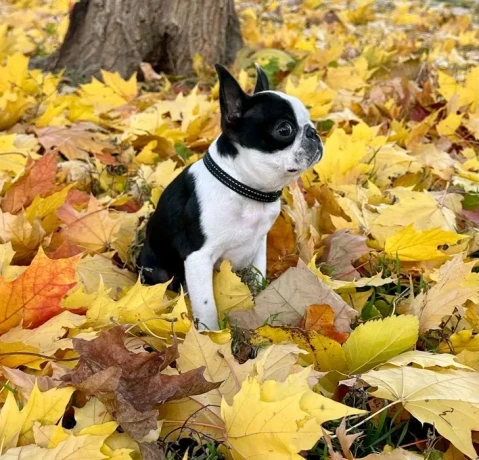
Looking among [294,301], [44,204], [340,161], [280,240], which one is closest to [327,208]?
[280,240]

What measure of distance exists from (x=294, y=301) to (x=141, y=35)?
2.75m

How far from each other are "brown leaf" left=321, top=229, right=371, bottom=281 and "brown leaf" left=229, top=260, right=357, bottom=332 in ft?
1.20

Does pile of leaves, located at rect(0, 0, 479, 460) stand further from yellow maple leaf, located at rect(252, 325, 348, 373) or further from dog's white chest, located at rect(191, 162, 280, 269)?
dog's white chest, located at rect(191, 162, 280, 269)

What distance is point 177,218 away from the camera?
1945mm

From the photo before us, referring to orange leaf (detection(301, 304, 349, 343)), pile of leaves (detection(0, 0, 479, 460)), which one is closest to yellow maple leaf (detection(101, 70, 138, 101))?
pile of leaves (detection(0, 0, 479, 460))

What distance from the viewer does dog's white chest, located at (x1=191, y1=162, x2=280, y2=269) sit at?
185 cm

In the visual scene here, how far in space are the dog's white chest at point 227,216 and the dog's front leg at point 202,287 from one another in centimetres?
5

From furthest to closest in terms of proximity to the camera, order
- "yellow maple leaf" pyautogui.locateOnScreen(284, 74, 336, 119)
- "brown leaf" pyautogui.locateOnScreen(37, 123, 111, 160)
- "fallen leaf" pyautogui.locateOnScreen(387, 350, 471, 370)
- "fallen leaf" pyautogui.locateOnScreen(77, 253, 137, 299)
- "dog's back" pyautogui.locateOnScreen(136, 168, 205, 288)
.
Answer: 1. "yellow maple leaf" pyautogui.locateOnScreen(284, 74, 336, 119)
2. "brown leaf" pyautogui.locateOnScreen(37, 123, 111, 160)
3. "dog's back" pyautogui.locateOnScreen(136, 168, 205, 288)
4. "fallen leaf" pyautogui.locateOnScreen(77, 253, 137, 299)
5. "fallen leaf" pyautogui.locateOnScreen(387, 350, 471, 370)

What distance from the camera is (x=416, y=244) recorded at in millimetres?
1860

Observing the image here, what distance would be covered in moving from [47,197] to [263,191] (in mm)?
664

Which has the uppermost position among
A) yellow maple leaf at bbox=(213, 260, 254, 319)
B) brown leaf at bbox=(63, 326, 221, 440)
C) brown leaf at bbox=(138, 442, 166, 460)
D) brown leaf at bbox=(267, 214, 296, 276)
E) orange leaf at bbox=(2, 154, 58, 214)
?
brown leaf at bbox=(63, 326, 221, 440)

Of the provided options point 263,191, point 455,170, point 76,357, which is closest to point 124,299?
point 76,357

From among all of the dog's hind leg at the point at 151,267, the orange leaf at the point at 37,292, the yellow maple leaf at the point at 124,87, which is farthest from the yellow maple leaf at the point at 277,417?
the yellow maple leaf at the point at 124,87

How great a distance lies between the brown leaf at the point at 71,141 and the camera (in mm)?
2646
